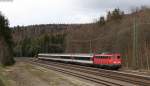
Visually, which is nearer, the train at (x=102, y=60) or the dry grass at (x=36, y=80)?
the dry grass at (x=36, y=80)

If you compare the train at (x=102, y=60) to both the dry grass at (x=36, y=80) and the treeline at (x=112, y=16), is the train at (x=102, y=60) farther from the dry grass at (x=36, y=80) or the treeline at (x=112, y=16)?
the treeline at (x=112, y=16)

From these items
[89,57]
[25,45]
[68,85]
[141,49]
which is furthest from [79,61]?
[25,45]

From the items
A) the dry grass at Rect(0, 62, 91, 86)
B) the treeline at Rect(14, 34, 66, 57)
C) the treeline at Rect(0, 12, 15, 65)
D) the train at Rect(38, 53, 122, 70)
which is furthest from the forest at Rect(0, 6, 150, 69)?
the dry grass at Rect(0, 62, 91, 86)

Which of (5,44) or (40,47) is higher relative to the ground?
(5,44)

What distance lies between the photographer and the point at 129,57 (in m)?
64.3

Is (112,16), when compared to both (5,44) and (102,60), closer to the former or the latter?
(5,44)

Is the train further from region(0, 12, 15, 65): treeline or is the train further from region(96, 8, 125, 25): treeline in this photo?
region(96, 8, 125, 25): treeline

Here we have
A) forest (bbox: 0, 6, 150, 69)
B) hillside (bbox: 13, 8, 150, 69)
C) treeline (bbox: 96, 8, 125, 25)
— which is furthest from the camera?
treeline (bbox: 96, 8, 125, 25)

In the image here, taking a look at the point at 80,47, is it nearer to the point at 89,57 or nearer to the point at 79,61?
the point at 79,61

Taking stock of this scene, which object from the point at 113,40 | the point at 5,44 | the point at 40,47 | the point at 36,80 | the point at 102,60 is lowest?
the point at 36,80

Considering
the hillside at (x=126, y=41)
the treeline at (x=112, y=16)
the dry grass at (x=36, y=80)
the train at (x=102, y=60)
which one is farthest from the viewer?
the treeline at (x=112, y=16)

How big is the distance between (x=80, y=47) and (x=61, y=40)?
38346 mm

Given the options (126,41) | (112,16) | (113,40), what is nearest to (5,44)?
(126,41)

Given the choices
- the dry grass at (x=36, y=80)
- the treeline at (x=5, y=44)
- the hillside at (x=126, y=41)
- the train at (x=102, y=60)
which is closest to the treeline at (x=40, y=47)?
the hillside at (x=126, y=41)
